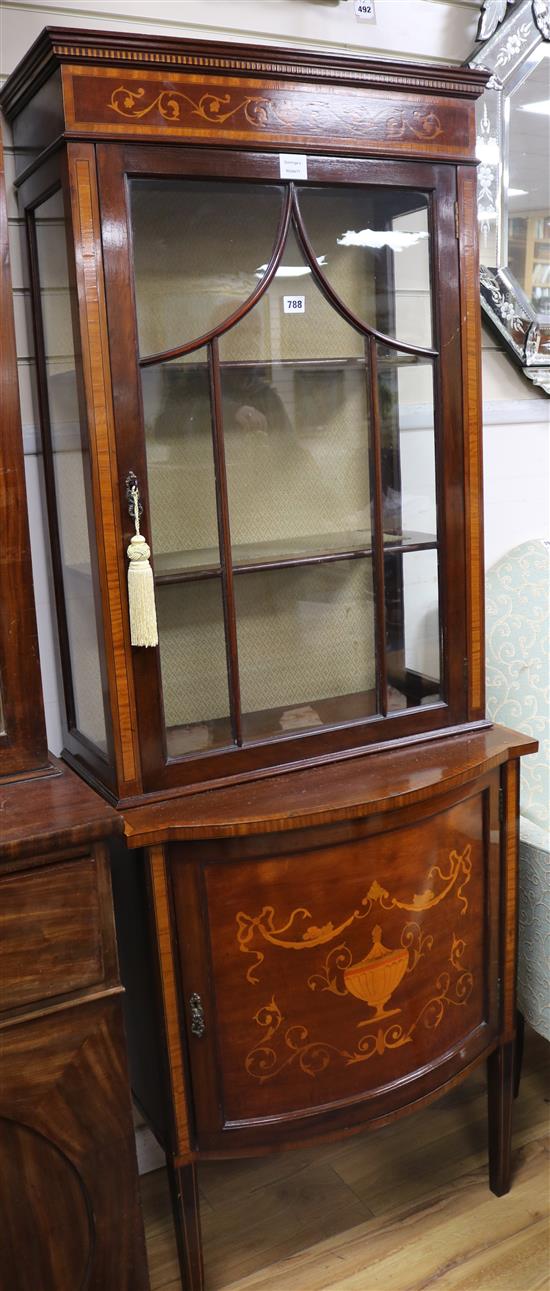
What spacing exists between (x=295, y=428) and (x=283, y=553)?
0.19m

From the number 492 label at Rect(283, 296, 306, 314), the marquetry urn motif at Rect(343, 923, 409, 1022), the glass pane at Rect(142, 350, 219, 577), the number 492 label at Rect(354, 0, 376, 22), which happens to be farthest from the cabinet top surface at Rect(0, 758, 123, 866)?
the number 492 label at Rect(354, 0, 376, 22)

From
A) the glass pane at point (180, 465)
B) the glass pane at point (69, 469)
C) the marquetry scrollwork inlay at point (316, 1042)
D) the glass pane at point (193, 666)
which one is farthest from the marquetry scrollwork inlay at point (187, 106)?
the marquetry scrollwork inlay at point (316, 1042)

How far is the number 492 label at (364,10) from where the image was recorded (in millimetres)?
1905

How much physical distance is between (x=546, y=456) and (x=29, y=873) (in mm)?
1515

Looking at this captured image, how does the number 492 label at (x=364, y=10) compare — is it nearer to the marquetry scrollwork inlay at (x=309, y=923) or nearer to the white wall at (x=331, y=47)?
the white wall at (x=331, y=47)

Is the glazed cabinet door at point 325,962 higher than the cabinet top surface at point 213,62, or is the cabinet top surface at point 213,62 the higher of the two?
the cabinet top surface at point 213,62

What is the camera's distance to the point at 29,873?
1.32m

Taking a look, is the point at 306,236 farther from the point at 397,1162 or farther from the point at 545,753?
the point at 397,1162

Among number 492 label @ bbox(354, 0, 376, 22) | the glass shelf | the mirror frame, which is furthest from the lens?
the mirror frame

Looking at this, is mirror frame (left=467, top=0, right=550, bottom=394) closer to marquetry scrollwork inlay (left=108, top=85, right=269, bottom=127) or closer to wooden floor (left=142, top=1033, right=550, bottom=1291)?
marquetry scrollwork inlay (left=108, top=85, right=269, bottom=127)

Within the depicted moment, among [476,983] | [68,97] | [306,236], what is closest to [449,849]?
[476,983]

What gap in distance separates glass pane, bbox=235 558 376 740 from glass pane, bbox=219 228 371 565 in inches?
1.7

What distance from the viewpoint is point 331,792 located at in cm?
152

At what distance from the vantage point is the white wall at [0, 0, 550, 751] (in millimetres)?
1656
